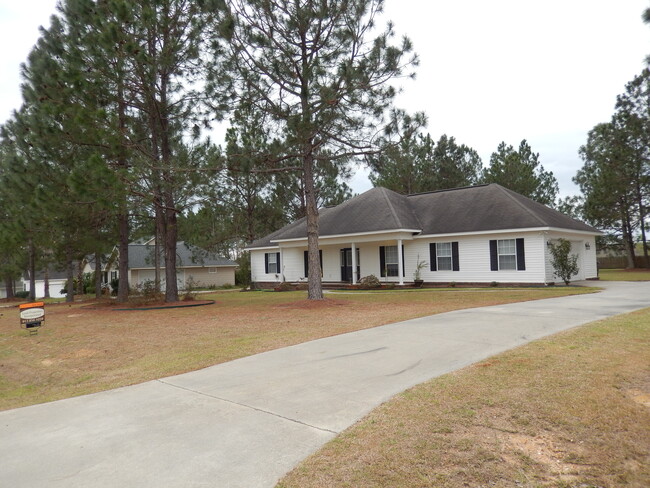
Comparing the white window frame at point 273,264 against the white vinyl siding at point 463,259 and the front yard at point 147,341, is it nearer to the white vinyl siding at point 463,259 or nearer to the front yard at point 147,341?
the white vinyl siding at point 463,259

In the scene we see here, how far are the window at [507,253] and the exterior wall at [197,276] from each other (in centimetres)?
2306

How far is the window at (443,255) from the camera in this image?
2246 cm

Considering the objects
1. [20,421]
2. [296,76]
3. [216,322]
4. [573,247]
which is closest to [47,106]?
[296,76]

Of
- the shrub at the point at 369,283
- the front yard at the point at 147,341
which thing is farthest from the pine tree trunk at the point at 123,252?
the shrub at the point at 369,283

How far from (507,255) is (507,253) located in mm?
92

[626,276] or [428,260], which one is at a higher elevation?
[428,260]

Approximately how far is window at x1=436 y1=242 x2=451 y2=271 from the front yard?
7335mm

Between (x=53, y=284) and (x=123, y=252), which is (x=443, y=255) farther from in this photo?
(x=53, y=284)

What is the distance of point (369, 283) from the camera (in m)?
23.2

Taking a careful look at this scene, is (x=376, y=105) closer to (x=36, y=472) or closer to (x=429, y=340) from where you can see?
(x=429, y=340)

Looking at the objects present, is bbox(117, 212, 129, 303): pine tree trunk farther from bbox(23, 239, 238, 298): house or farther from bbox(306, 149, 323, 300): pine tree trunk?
bbox(23, 239, 238, 298): house

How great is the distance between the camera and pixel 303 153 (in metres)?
16.0

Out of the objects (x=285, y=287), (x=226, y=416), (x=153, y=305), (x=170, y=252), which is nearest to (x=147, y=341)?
(x=226, y=416)

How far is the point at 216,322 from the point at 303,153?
6.80 metres
